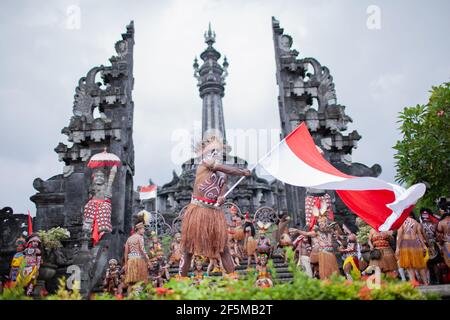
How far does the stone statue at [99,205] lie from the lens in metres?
11.5

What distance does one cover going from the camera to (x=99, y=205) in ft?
38.9

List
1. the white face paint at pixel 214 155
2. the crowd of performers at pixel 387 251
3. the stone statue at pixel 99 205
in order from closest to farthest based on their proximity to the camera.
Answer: the white face paint at pixel 214 155 → the crowd of performers at pixel 387 251 → the stone statue at pixel 99 205

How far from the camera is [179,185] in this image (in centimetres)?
3017

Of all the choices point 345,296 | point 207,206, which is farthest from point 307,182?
point 345,296

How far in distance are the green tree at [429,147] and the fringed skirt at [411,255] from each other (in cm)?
196

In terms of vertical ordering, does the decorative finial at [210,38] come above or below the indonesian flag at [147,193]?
above

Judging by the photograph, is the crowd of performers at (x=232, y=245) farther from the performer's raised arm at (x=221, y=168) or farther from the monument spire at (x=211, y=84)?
the monument spire at (x=211, y=84)

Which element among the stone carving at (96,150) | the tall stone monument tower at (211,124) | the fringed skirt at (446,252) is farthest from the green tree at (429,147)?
the tall stone monument tower at (211,124)

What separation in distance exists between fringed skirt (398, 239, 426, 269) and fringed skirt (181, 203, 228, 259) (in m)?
4.10

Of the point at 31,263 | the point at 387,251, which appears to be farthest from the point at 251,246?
the point at 31,263

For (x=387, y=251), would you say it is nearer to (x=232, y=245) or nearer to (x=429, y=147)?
(x=429, y=147)

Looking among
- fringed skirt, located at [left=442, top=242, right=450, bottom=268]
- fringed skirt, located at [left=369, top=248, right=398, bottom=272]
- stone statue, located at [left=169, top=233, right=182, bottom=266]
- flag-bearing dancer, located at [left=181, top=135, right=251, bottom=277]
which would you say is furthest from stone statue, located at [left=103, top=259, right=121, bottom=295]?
fringed skirt, located at [left=442, top=242, right=450, bottom=268]

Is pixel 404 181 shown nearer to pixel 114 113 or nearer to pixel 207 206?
pixel 207 206
